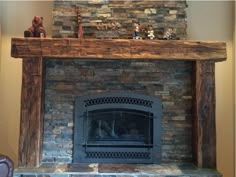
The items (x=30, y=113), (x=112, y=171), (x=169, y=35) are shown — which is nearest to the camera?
(x=112, y=171)

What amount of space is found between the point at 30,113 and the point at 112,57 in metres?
0.83

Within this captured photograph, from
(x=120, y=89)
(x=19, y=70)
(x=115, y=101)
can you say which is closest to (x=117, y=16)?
(x=120, y=89)

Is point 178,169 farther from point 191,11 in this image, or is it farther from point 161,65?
point 191,11

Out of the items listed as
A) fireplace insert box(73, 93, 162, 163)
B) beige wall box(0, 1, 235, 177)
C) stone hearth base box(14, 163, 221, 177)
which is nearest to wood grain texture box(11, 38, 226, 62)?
fireplace insert box(73, 93, 162, 163)

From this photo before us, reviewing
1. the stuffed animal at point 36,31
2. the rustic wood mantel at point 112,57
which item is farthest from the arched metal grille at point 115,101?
the stuffed animal at point 36,31

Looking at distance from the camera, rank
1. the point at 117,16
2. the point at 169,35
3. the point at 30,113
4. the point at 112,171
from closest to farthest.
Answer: the point at 112,171
the point at 30,113
the point at 169,35
the point at 117,16

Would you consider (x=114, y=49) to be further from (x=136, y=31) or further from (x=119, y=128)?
(x=119, y=128)

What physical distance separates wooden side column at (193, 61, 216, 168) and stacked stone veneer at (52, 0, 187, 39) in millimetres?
397

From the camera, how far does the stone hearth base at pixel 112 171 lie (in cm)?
252

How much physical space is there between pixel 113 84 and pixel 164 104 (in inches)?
19.3

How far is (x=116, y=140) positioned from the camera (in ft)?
9.59

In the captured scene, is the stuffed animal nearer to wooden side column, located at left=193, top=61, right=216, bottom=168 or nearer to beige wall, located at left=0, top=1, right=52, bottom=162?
beige wall, located at left=0, top=1, right=52, bottom=162

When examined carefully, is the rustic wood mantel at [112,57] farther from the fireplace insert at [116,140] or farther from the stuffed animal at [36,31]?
the fireplace insert at [116,140]

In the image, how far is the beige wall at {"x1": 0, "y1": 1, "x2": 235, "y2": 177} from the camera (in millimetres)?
3172
